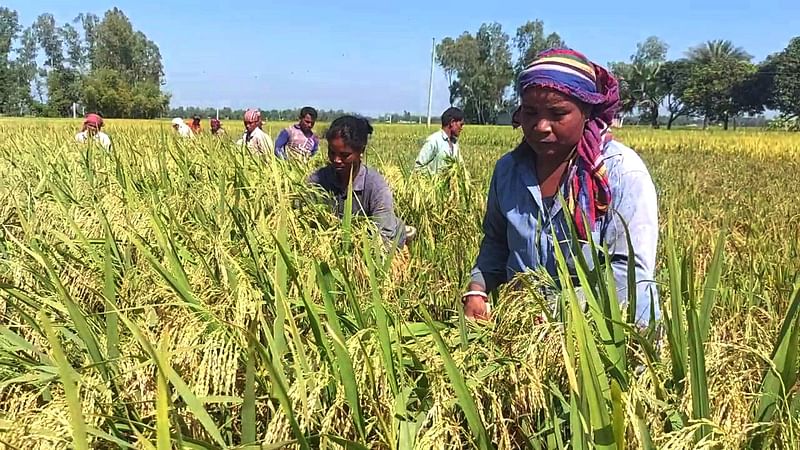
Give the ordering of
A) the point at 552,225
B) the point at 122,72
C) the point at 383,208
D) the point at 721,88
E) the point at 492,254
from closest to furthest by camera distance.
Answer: the point at 552,225
the point at 492,254
the point at 383,208
the point at 721,88
the point at 122,72

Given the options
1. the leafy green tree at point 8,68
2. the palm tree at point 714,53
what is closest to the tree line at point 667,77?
the palm tree at point 714,53

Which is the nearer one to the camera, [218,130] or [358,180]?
[358,180]

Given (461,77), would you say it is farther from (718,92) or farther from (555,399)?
(555,399)

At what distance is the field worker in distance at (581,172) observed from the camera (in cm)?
157

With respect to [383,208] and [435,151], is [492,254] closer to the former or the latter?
[383,208]

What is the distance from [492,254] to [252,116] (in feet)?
16.1

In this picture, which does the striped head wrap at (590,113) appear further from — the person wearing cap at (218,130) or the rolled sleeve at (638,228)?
the person wearing cap at (218,130)

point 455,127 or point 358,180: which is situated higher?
point 455,127

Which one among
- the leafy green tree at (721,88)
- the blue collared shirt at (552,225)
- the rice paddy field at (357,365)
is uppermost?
the leafy green tree at (721,88)

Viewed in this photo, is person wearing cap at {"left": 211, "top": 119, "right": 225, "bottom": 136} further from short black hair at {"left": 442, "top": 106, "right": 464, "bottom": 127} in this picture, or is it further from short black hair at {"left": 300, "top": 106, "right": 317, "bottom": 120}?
short black hair at {"left": 442, "top": 106, "right": 464, "bottom": 127}

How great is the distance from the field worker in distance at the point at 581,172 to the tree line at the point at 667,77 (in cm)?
6303

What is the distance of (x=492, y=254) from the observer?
1.95 meters

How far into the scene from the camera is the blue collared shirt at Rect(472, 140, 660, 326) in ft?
5.16

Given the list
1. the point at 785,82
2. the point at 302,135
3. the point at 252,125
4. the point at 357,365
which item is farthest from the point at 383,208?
the point at 785,82
